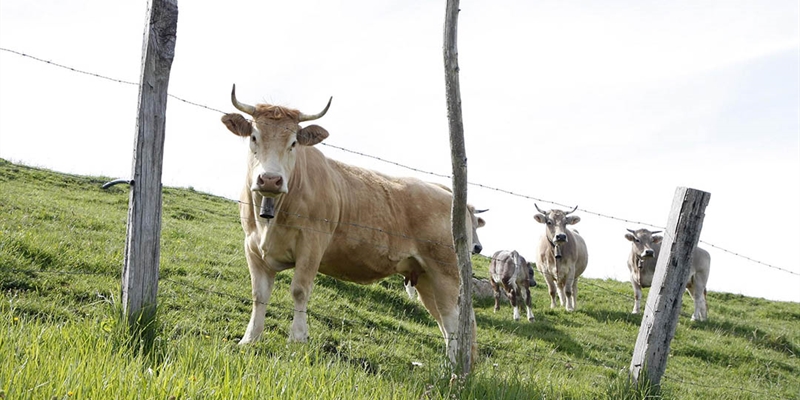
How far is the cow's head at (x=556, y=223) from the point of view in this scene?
662 inches

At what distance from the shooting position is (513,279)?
44.5ft

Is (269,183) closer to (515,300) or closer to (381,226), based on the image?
(381,226)

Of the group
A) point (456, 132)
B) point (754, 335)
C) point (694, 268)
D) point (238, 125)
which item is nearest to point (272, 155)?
point (238, 125)

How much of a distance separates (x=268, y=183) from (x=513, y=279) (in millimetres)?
8059

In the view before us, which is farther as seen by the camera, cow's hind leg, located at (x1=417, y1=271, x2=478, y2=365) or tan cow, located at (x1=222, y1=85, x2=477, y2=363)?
cow's hind leg, located at (x1=417, y1=271, x2=478, y2=365)

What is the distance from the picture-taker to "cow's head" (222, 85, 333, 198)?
6.78 m

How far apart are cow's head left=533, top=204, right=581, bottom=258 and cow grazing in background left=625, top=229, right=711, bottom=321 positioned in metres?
1.84

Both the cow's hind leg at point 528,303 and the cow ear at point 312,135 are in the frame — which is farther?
the cow's hind leg at point 528,303

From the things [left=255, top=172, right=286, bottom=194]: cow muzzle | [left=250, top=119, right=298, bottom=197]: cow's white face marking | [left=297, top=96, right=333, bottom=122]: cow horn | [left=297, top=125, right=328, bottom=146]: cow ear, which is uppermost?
[left=297, top=96, right=333, bottom=122]: cow horn

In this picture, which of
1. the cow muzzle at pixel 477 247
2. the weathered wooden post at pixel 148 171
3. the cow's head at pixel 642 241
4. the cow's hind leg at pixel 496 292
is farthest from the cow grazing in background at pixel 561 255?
the weathered wooden post at pixel 148 171

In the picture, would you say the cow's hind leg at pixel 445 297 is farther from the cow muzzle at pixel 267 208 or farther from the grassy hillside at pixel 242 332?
the cow muzzle at pixel 267 208

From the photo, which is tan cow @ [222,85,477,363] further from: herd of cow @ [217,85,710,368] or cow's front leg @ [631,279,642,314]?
cow's front leg @ [631,279,642,314]

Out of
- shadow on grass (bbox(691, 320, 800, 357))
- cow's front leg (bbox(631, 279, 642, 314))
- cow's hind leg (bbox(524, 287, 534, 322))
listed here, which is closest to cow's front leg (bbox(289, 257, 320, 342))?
cow's hind leg (bbox(524, 287, 534, 322))

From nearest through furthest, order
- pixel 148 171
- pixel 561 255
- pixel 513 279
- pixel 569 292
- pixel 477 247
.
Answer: pixel 148 171 < pixel 477 247 < pixel 513 279 < pixel 569 292 < pixel 561 255
